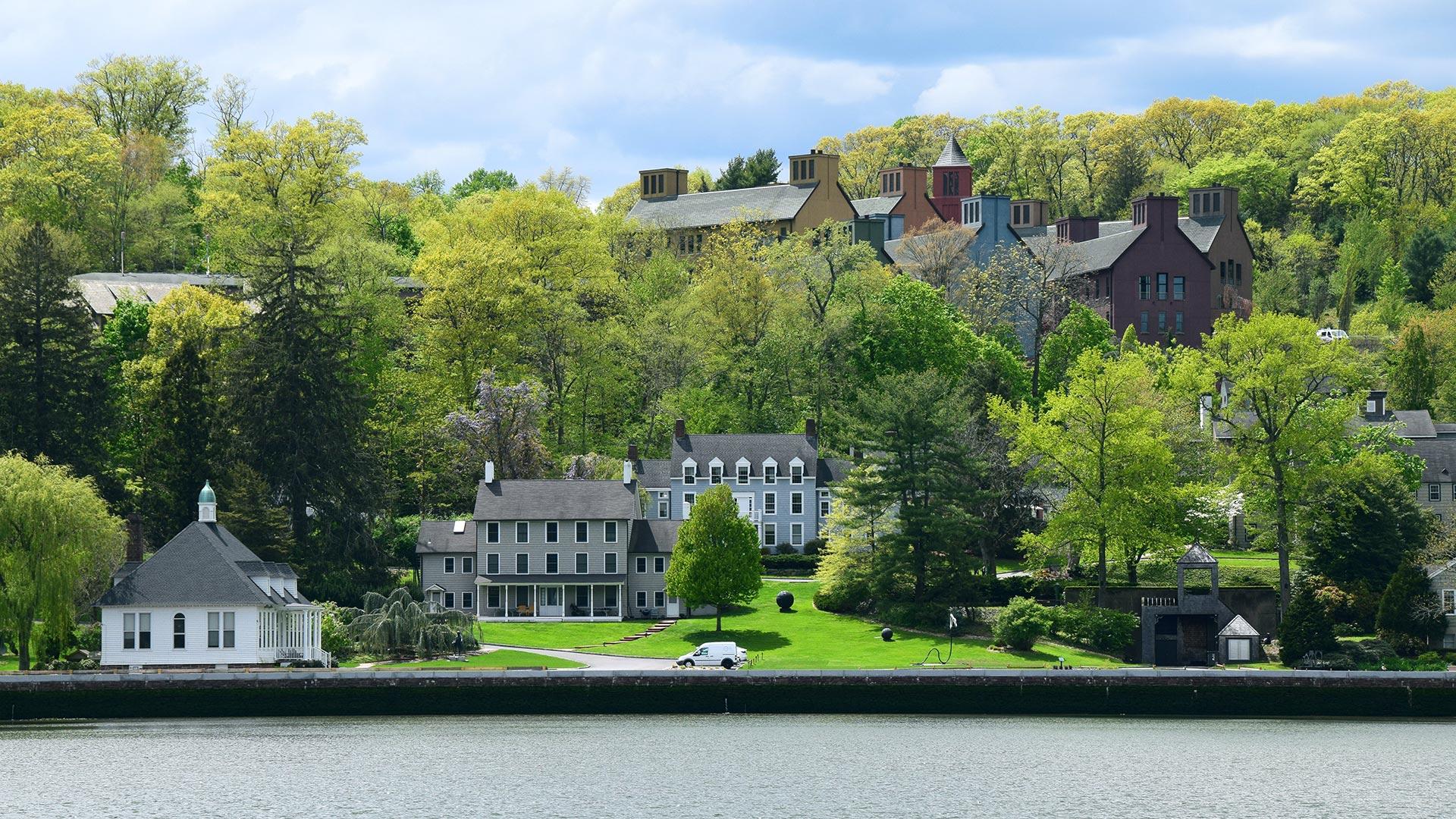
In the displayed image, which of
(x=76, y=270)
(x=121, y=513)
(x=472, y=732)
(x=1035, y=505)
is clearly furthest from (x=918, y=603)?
(x=76, y=270)

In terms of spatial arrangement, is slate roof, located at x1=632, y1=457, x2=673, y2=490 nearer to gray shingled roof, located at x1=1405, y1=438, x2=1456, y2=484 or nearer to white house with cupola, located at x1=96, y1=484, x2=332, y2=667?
white house with cupola, located at x1=96, y1=484, x2=332, y2=667

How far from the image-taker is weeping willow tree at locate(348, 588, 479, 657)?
8269cm

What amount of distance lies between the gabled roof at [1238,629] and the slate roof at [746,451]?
31.4 m

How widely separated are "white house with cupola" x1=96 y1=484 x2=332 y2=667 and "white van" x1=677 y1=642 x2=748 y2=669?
53.7 feet

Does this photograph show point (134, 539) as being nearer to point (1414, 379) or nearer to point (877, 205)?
point (1414, 379)

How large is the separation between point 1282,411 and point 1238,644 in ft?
35.9

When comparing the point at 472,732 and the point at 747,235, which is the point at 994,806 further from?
the point at 747,235

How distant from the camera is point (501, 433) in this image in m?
108

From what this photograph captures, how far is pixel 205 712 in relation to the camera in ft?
242

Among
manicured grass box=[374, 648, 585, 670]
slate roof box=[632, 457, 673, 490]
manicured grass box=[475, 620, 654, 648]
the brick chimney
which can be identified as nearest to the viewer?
manicured grass box=[374, 648, 585, 670]

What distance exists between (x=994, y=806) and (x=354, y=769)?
811 inches

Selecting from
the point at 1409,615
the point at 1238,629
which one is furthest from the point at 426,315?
the point at 1409,615

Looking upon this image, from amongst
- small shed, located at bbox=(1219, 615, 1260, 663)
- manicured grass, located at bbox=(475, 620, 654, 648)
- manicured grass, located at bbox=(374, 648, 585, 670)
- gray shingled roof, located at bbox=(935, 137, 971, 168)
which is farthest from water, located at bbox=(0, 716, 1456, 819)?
gray shingled roof, located at bbox=(935, 137, 971, 168)

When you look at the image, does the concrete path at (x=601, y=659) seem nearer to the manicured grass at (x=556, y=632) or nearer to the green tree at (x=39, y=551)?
the manicured grass at (x=556, y=632)
